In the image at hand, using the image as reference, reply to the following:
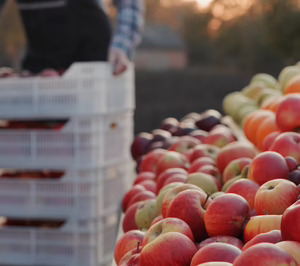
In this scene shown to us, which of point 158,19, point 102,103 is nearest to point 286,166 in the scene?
point 102,103

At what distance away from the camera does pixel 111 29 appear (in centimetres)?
379

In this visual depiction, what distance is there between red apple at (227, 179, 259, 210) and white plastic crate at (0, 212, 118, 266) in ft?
5.29

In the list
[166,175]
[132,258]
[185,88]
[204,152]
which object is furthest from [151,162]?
[185,88]

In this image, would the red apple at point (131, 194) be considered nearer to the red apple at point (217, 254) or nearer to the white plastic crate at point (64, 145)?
the white plastic crate at point (64, 145)

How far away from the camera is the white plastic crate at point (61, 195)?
119 inches

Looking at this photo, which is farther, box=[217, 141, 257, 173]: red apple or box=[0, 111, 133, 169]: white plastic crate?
box=[0, 111, 133, 169]: white plastic crate

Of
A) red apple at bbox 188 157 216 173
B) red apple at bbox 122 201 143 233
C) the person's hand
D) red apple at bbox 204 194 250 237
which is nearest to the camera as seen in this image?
red apple at bbox 204 194 250 237

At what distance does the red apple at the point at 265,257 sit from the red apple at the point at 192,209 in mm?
429

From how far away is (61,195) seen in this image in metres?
3.04

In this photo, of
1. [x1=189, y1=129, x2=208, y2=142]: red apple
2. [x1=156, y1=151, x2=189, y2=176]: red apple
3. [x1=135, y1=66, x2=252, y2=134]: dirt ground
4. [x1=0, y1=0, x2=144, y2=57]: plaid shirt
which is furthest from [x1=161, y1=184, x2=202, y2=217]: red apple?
[x1=135, y1=66, x2=252, y2=134]: dirt ground

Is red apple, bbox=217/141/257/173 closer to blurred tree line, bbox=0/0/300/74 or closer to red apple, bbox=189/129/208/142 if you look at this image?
red apple, bbox=189/129/208/142

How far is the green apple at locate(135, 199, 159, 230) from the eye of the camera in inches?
69.0

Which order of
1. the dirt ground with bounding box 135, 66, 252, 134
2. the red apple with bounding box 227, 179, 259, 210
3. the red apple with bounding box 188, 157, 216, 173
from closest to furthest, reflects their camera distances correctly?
the red apple with bounding box 227, 179, 259, 210 → the red apple with bounding box 188, 157, 216, 173 → the dirt ground with bounding box 135, 66, 252, 134

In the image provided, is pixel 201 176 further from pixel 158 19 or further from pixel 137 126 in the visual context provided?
pixel 158 19
